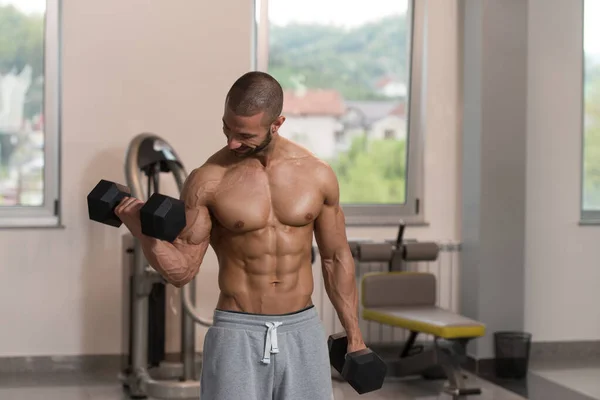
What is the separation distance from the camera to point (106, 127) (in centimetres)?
586

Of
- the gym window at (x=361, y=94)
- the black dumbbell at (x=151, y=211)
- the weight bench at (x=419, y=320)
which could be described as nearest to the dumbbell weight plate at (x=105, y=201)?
the black dumbbell at (x=151, y=211)

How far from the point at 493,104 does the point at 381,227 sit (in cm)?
114

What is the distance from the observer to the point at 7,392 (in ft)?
17.4

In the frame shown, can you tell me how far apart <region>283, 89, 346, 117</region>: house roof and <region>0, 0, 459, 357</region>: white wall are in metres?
0.46

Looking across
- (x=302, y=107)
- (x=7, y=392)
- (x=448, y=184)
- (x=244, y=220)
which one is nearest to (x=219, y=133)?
(x=302, y=107)

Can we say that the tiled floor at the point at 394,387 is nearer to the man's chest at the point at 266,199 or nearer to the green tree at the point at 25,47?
the green tree at the point at 25,47

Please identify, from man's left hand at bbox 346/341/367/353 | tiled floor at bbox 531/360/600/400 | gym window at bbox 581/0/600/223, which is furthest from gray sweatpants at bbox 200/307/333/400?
gym window at bbox 581/0/600/223

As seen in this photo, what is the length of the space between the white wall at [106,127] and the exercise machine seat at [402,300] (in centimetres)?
107

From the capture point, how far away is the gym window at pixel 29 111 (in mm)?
5838

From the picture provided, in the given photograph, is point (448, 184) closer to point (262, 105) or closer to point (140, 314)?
point (140, 314)

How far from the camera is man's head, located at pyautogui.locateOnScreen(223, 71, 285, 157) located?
2471 mm

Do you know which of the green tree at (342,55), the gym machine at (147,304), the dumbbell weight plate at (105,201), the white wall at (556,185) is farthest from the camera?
the white wall at (556,185)

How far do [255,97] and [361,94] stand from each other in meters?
4.05

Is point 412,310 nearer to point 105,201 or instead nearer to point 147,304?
point 147,304
